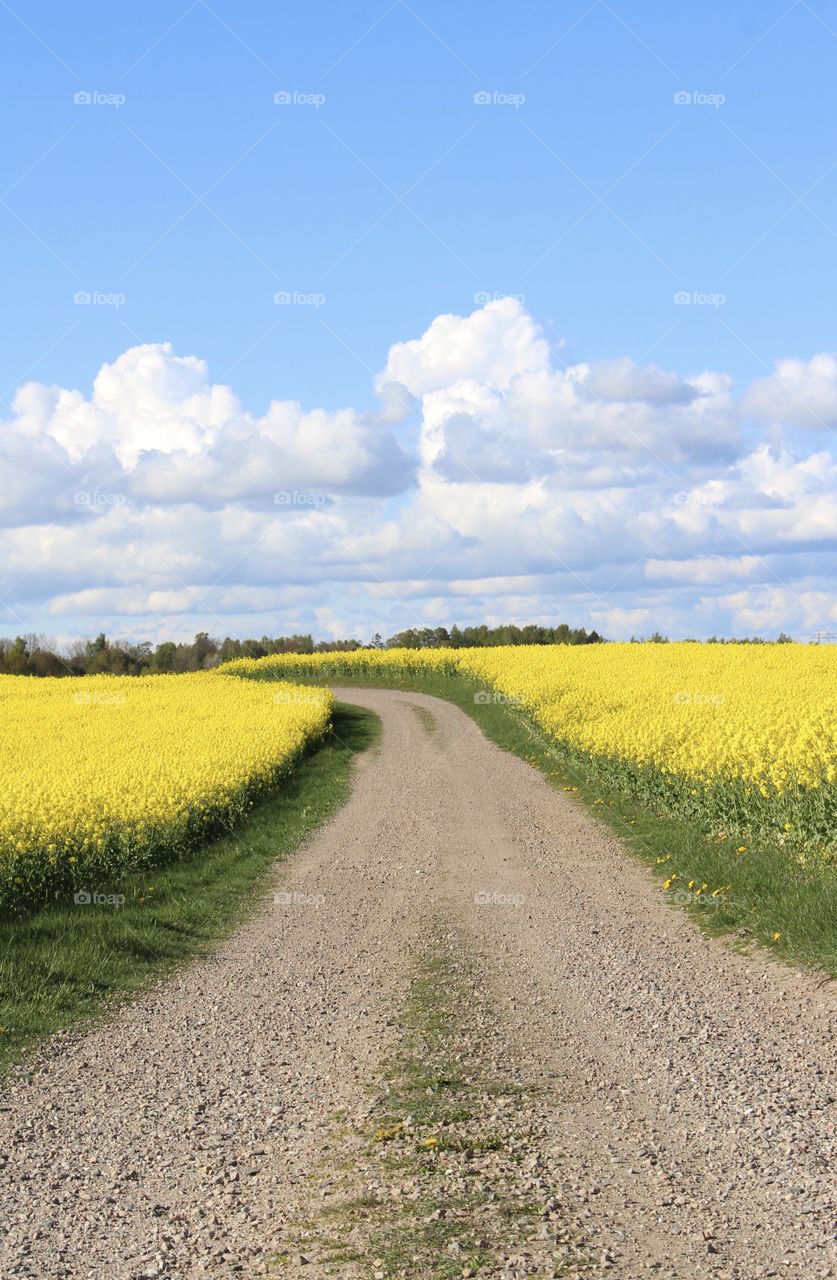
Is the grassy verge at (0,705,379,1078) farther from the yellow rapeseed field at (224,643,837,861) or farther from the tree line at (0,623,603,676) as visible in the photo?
the tree line at (0,623,603,676)

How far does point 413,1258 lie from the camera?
5.92 meters

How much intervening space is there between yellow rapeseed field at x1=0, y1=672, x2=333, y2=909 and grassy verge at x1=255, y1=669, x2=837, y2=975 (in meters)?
8.40

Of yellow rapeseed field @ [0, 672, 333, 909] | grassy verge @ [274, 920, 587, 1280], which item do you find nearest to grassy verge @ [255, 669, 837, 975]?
grassy verge @ [274, 920, 587, 1280]

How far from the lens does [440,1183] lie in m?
6.85

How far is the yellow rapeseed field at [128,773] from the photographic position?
18297 mm

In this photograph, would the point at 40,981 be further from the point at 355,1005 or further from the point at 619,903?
the point at 619,903

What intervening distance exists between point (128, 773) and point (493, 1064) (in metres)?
16.9

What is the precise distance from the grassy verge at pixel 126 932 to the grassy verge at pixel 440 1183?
4.09 m

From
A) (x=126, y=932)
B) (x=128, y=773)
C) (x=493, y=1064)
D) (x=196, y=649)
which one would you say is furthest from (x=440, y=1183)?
(x=196, y=649)

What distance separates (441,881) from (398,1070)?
27.9ft

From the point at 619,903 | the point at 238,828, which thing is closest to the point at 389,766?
the point at 238,828

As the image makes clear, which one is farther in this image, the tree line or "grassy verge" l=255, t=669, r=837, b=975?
the tree line

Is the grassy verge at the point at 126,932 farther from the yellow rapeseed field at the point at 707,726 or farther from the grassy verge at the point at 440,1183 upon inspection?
the yellow rapeseed field at the point at 707,726

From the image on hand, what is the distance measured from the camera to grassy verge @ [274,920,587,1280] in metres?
A: 5.95
